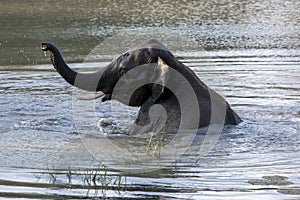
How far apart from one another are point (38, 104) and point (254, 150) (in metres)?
3.33

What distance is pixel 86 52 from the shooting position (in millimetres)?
13828

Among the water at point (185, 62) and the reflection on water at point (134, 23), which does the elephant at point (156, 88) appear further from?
the reflection on water at point (134, 23)

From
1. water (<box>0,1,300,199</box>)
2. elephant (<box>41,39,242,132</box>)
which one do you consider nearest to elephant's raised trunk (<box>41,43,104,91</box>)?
elephant (<box>41,39,242,132</box>)

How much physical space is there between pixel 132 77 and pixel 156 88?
272 mm

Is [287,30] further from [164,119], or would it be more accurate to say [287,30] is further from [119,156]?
[119,156]

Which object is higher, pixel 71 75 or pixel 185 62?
pixel 71 75

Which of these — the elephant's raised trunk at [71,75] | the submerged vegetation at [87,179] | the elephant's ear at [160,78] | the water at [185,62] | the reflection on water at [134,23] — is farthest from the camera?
the reflection on water at [134,23]

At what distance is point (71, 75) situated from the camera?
8.55 m

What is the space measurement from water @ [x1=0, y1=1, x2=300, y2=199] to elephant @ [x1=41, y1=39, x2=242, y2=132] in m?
0.42

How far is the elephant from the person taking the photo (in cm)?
861

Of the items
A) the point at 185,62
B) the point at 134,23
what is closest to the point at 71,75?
the point at 185,62

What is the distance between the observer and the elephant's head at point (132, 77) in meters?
8.59

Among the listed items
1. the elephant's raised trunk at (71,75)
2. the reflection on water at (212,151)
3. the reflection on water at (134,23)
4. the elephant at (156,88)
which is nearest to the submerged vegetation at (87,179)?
the reflection on water at (212,151)

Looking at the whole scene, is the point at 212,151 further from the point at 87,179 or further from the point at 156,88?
the point at 87,179
